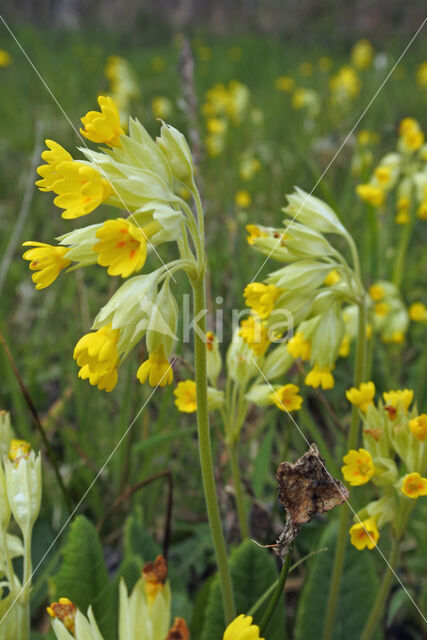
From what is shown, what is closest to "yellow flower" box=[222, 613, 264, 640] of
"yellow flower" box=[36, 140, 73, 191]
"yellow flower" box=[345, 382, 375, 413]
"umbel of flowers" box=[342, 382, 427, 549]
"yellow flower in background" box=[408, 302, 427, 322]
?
"umbel of flowers" box=[342, 382, 427, 549]

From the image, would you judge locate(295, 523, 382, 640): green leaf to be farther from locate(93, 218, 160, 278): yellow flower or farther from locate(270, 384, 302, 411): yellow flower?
locate(93, 218, 160, 278): yellow flower

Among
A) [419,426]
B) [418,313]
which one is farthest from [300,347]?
[418,313]

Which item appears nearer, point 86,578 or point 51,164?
point 51,164

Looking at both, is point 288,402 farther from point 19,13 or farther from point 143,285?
point 19,13

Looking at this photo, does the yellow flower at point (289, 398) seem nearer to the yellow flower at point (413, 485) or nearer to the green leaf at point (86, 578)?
the yellow flower at point (413, 485)

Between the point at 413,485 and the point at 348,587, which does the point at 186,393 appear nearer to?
the point at 413,485

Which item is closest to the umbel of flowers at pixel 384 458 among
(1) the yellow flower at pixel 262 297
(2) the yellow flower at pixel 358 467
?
(2) the yellow flower at pixel 358 467

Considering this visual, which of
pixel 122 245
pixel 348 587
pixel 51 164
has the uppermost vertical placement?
pixel 51 164

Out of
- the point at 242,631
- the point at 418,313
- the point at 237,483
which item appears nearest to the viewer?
the point at 242,631
